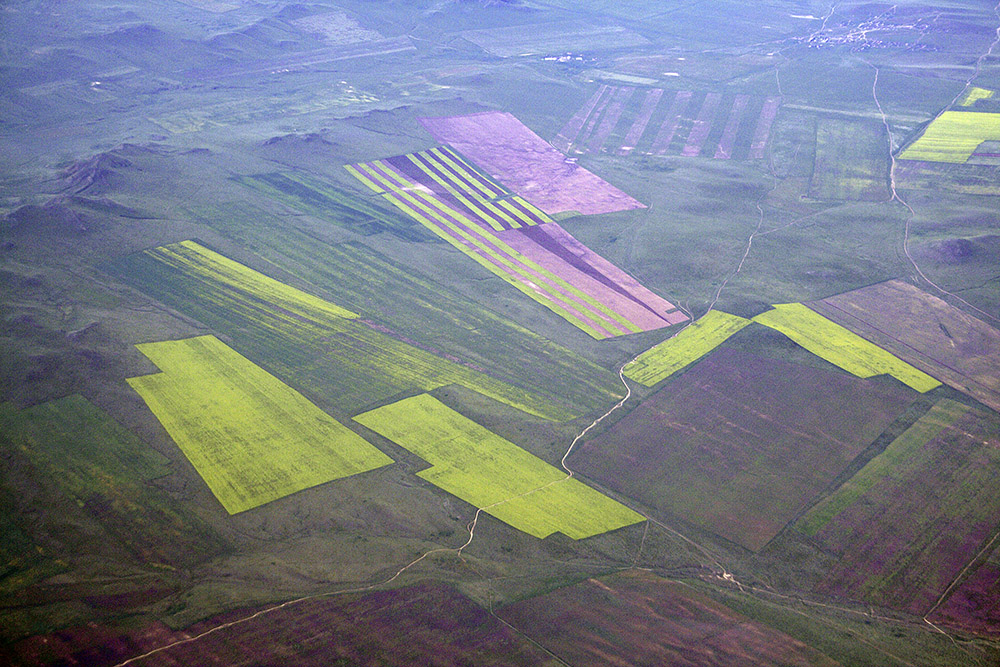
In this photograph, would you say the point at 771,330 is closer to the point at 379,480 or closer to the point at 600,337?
the point at 600,337

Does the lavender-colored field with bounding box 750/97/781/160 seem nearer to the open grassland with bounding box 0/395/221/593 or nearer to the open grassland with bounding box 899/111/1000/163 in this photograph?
the open grassland with bounding box 899/111/1000/163

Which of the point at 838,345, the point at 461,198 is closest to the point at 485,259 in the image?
the point at 461,198

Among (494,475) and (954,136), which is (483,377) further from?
(954,136)

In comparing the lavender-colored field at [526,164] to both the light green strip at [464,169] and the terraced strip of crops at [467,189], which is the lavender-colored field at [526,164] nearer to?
the light green strip at [464,169]

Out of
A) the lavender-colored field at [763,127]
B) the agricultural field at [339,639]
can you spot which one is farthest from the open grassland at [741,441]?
the lavender-colored field at [763,127]

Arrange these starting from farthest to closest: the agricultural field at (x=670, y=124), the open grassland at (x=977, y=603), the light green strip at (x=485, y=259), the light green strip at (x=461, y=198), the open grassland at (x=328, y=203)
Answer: the agricultural field at (x=670, y=124) → the light green strip at (x=461, y=198) → the open grassland at (x=328, y=203) → the light green strip at (x=485, y=259) → the open grassland at (x=977, y=603)
